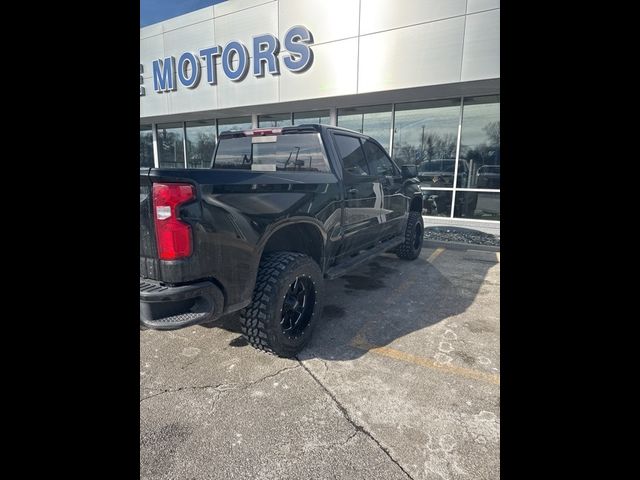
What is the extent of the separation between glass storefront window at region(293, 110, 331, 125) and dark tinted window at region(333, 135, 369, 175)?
6552 millimetres

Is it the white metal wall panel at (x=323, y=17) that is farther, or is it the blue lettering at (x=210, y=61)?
the blue lettering at (x=210, y=61)

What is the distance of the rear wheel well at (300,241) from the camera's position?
328 centimetres

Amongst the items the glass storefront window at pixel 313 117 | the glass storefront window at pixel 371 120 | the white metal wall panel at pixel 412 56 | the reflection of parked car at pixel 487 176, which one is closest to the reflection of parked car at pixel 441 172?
the reflection of parked car at pixel 487 176

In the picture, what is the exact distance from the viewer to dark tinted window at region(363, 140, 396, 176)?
4630 mm

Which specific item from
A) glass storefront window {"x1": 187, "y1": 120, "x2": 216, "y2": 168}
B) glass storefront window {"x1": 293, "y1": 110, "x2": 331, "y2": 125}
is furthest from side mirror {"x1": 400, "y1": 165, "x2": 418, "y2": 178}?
glass storefront window {"x1": 187, "y1": 120, "x2": 216, "y2": 168}

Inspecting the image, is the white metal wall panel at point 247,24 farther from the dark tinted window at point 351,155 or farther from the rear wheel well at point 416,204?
the dark tinted window at point 351,155

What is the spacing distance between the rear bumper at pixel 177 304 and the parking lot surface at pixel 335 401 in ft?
2.21

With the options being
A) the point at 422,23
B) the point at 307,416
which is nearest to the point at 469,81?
the point at 422,23

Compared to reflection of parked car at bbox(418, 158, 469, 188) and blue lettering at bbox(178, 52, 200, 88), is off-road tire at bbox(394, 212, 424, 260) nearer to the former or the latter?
reflection of parked car at bbox(418, 158, 469, 188)

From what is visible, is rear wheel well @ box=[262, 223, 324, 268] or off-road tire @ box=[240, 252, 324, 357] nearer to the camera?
off-road tire @ box=[240, 252, 324, 357]

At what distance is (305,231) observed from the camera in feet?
11.0
